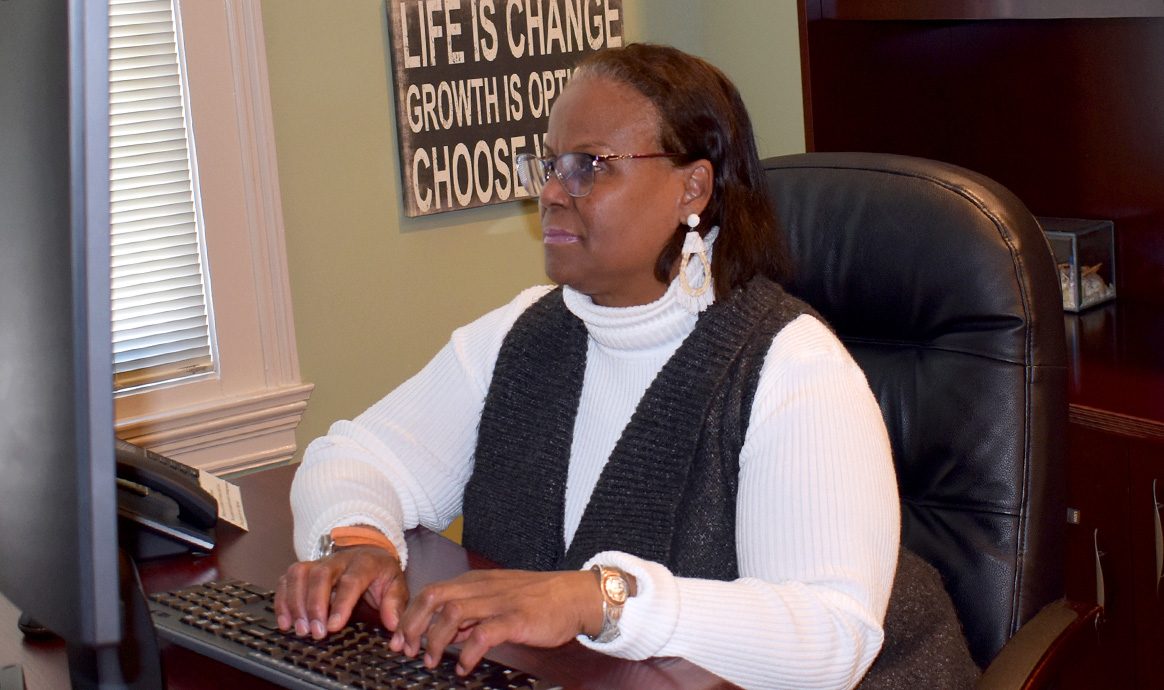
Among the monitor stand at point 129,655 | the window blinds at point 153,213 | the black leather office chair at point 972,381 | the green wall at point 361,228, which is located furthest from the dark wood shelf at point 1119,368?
the window blinds at point 153,213

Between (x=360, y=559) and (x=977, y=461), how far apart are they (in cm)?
73

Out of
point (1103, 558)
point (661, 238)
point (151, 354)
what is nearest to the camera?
point (661, 238)

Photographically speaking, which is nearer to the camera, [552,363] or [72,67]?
[72,67]

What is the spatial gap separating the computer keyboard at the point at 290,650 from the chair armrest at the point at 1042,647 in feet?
1.96

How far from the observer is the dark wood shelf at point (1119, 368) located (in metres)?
1.83

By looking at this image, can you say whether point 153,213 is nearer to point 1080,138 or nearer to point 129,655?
point 129,655

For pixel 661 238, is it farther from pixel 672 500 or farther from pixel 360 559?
pixel 360 559

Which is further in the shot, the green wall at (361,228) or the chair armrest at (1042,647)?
the green wall at (361,228)

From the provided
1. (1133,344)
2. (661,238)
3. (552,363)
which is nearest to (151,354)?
(552,363)

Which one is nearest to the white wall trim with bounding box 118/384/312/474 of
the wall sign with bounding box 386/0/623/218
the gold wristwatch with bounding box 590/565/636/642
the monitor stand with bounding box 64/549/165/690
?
the wall sign with bounding box 386/0/623/218

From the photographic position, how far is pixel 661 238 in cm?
149

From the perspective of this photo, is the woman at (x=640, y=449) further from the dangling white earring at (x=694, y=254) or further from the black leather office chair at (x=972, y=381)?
the black leather office chair at (x=972, y=381)

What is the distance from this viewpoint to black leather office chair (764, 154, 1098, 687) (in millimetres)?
1378

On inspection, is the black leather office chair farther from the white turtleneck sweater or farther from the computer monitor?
the computer monitor
